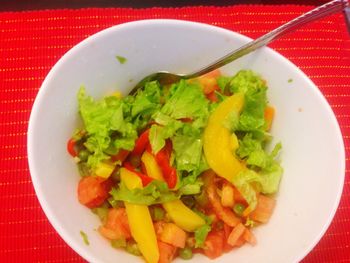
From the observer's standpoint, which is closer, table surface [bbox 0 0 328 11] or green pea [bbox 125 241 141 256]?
green pea [bbox 125 241 141 256]

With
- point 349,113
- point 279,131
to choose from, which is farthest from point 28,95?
point 349,113

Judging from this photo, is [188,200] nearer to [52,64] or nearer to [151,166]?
[151,166]

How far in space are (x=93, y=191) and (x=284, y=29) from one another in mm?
630

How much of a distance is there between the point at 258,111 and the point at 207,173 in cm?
21

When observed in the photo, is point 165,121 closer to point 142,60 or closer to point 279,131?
point 142,60

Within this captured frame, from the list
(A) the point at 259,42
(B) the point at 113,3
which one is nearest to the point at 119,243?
Result: (A) the point at 259,42

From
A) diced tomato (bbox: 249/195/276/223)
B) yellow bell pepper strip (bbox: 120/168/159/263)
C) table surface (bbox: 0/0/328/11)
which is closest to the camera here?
yellow bell pepper strip (bbox: 120/168/159/263)

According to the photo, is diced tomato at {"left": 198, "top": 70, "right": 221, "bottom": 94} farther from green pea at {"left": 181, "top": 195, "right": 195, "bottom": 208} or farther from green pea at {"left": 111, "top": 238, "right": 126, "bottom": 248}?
green pea at {"left": 111, "top": 238, "right": 126, "bottom": 248}

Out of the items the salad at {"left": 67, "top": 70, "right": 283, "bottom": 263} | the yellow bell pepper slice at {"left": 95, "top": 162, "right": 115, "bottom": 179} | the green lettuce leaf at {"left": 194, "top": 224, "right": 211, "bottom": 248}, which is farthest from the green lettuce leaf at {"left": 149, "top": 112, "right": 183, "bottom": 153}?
the green lettuce leaf at {"left": 194, "top": 224, "right": 211, "bottom": 248}

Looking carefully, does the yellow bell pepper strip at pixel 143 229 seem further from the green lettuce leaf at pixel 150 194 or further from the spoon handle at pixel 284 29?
the spoon handle at pixel 284 29

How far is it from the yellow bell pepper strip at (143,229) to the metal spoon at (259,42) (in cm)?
32

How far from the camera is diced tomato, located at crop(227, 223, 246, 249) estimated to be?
1150 mm

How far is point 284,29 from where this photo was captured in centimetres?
118

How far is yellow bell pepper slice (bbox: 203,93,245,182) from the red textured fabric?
423 mm
